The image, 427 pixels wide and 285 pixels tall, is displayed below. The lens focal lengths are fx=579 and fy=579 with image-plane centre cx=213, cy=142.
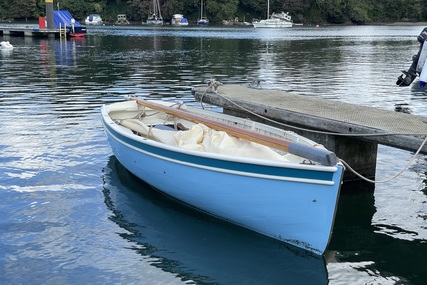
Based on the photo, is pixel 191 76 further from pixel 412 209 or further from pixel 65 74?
pixel 412 209

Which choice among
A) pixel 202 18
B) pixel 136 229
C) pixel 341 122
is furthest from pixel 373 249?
pixel 202 18

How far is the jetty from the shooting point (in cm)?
979

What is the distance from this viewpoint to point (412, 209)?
10.5 m

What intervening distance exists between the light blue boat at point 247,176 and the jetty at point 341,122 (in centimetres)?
107

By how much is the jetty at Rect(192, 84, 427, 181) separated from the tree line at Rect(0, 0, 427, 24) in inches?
6051

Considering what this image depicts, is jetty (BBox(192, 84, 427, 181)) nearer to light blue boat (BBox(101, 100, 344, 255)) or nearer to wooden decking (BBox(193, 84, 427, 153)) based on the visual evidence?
wooden decking (BBox(193, 84, 427, 153))

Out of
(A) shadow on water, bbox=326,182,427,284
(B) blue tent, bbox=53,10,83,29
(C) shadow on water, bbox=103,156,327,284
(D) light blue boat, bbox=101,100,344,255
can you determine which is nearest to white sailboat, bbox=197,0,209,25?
(B) blue tent, bbox=53,10,83,29

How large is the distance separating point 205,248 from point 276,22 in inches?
5543

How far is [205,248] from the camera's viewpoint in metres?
8.87

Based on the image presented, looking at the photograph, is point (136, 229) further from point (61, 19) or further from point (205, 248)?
point (61, 19)

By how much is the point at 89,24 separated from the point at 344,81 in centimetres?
13019

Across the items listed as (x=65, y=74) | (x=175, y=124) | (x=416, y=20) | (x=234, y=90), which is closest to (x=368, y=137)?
(x=175, y=124)

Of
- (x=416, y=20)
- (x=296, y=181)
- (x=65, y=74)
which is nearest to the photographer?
(x=296, y=181)

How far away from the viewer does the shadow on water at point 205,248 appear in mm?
8055
